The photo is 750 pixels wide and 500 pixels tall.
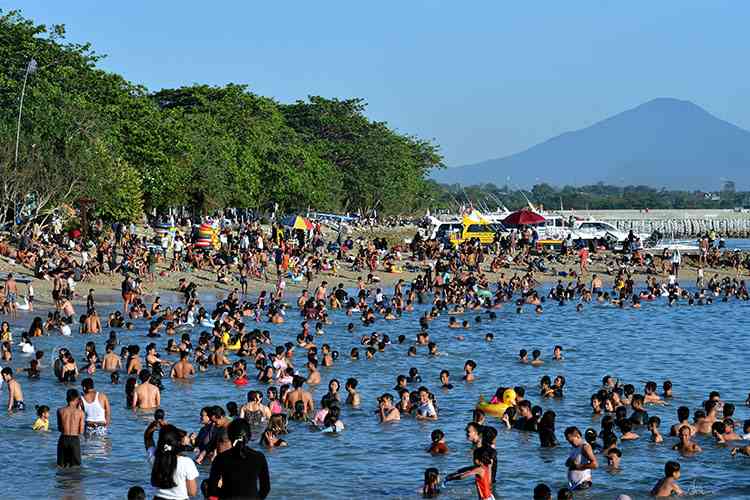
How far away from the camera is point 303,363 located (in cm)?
3062

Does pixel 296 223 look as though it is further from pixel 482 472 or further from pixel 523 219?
pixel 482 472

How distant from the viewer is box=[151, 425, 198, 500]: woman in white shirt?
11258mm

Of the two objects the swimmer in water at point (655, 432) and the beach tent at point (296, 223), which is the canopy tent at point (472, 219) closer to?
the beach tent at point (296, 223)

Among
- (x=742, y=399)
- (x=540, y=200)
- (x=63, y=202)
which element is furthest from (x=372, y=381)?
(x=540, y=200)

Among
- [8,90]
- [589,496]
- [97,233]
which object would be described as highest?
[8,90]

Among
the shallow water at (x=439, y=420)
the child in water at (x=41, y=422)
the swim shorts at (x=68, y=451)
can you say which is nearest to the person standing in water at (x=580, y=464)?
the shallow water at (x=439, y=420)

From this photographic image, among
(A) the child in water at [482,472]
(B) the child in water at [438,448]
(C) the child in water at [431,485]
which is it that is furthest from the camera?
(B) the child in water at [438,448]

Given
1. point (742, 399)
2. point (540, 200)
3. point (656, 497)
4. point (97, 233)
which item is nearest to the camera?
point (656, 497)

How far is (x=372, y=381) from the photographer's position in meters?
28.0

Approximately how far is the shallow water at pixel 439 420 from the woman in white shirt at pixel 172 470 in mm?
5080

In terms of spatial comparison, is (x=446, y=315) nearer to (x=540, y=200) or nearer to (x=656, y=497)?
(x=656, y=497)

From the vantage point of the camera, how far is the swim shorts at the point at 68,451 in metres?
16.8

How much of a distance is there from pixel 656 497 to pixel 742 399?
37.4 feet

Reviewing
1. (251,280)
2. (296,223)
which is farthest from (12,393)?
(296,223)
